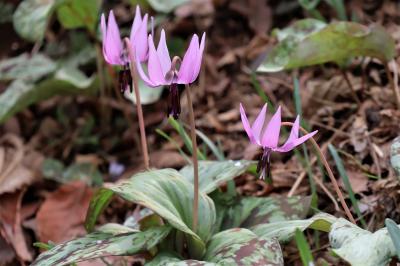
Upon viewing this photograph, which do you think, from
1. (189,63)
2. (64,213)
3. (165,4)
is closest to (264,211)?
(189,63)

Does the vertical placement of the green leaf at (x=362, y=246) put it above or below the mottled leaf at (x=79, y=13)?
below

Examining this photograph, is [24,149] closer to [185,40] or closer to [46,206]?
[46,206]

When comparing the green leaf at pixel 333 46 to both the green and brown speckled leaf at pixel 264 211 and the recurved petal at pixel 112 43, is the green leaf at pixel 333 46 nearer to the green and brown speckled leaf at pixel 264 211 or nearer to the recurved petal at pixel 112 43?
the green and brown speckled leaf at pixel 264 211

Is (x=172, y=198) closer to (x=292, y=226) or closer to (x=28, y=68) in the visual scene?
(x=292, y=226)

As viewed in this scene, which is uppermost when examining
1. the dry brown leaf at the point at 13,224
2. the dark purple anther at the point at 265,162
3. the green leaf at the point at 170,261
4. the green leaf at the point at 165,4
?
the green leaf at the point at 165,4

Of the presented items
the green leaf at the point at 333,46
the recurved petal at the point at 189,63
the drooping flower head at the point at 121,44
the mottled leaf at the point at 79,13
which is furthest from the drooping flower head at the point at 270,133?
the mottled leaf at the point at 79,13

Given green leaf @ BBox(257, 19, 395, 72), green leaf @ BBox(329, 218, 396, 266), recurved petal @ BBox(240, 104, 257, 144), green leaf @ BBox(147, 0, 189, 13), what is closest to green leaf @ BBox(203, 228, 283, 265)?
green leaf @ BBox(329, 218, 396, 266)

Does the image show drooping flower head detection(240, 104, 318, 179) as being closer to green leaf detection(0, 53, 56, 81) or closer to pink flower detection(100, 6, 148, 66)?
pink flower detection(100, 6, 148, 66)
